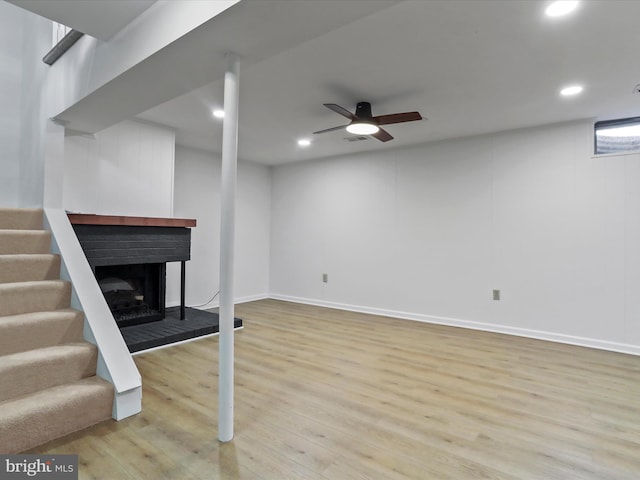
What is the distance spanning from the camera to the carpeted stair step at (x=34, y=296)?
2.26m

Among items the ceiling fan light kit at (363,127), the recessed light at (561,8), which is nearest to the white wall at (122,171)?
the ceiling fan light kit at (363,127)

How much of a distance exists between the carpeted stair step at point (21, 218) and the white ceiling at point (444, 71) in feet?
5.22

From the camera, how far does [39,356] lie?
206 cm

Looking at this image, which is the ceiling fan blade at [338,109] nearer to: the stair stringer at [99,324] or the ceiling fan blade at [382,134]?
the ceiling fan blade at [382,134]

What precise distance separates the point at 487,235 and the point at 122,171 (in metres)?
4.56

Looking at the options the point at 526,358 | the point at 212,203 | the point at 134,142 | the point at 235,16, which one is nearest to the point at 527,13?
the point at 235,16

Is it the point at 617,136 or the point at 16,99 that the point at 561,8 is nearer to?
the point at 617,136

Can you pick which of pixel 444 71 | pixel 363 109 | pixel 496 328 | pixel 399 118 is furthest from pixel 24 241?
pixel 496 328

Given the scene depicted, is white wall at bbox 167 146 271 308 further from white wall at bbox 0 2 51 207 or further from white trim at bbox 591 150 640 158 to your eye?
white trim at bbox 591 150 640 158

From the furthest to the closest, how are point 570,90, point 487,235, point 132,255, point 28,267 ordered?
point 487,235
point 132,255
point 570,90
point 28,267

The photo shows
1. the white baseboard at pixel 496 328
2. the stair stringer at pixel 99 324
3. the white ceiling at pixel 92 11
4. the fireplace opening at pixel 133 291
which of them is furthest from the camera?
the fireplace opening at pixel 133 291

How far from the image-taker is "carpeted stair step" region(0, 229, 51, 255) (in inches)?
103

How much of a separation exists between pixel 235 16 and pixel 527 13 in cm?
169

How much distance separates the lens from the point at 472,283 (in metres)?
4.52
